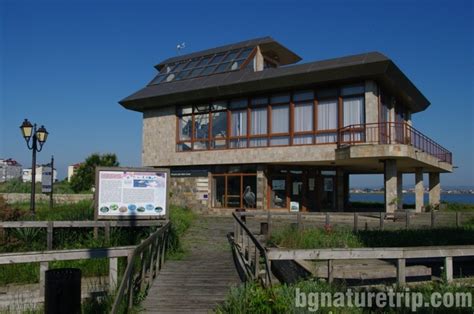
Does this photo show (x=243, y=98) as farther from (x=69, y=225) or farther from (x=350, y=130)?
(x=69, y=225)

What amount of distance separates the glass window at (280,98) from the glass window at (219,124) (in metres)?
3.24

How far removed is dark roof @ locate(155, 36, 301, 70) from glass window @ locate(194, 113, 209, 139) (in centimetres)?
556

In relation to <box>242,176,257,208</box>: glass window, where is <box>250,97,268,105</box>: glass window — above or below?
above

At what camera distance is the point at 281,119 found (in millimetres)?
24484

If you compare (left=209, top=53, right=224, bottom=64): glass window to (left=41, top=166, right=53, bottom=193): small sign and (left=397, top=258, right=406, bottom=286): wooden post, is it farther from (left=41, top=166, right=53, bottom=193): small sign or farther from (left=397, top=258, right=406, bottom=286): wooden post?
(left=397, top=258, right=406, bottom=286): wooden post

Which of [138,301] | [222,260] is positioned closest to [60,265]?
[138,301]

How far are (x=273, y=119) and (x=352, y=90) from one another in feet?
15.1

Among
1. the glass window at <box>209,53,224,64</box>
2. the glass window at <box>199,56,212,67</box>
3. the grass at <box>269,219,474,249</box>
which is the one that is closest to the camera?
the grass at <box>269,219,474,249</box>

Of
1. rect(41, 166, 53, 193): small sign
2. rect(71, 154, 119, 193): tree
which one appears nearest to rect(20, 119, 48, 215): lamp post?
rect(41, 166, 53, 193): small sign

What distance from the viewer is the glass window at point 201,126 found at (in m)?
27.3

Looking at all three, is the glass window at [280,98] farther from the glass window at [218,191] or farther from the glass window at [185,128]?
the glass window at [185,128]

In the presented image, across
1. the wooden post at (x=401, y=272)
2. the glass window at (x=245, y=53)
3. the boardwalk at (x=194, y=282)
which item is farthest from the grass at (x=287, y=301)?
the glass window at (x=245, y=53)

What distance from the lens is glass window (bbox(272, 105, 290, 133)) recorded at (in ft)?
79.6

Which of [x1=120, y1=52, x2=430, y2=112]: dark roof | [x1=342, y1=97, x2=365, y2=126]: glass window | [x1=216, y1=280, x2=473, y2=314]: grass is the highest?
[x1=120, y1=52, x2=430, y2=112]: dark roof
